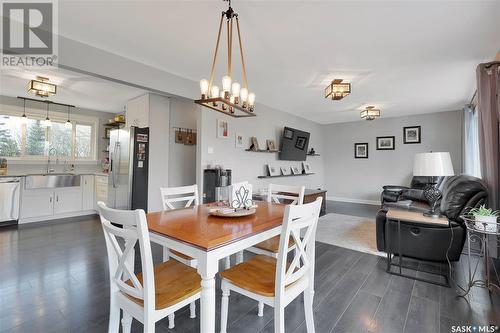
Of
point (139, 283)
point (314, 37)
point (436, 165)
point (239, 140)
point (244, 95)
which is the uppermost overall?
point (314, 37)

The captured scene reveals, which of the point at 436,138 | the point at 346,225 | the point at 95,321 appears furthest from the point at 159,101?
the point at 436,138

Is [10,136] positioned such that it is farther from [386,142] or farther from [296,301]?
[386,142]

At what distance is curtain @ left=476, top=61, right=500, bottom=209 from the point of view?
241cm

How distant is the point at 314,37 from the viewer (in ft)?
8.03

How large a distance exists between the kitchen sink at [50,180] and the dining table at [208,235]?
4.17 meters

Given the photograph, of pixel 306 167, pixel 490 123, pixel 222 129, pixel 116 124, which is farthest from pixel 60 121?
pixel 490 123

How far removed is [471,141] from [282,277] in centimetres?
545

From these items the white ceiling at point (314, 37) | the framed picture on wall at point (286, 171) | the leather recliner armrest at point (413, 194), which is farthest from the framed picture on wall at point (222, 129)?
the leather recliner armrest at point (413, 194)

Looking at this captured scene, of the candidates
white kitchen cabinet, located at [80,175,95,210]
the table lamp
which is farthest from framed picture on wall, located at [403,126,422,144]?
white kitchen cabinet, located at [80,175,95,210]

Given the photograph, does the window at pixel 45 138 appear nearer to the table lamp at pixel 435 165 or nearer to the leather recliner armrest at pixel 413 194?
the table lamp at pixel 435 165

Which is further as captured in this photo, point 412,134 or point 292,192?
point 412,134

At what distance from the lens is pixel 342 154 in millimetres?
7566

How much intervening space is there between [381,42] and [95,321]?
12.3 feet

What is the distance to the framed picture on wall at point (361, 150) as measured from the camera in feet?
23.2
